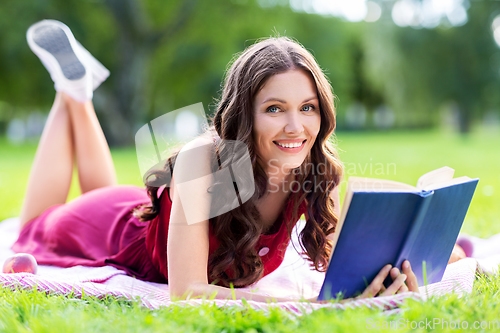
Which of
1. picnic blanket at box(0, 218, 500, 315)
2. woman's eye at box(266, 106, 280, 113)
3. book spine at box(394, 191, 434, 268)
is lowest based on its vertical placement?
picnic blanket at box(0, 218, 500, 315)

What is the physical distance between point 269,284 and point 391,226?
3.51 feet

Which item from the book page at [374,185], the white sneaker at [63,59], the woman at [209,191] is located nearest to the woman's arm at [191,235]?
the woman at [209,191]

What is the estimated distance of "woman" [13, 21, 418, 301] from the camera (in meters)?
2.01

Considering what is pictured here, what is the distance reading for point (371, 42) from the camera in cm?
1795

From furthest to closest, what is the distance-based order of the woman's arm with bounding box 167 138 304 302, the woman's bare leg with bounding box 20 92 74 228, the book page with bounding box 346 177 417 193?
the woman's bare leg with bounding box 20 92 74 228 → the woman's arm with bounding box 167 138 304 302 → the book page with bounding box 346 177 417 193

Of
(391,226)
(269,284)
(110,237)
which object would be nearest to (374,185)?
(391,226)

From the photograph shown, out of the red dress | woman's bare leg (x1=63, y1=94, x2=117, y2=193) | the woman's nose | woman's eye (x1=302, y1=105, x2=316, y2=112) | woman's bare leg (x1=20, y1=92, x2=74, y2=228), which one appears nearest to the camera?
the woman's nose

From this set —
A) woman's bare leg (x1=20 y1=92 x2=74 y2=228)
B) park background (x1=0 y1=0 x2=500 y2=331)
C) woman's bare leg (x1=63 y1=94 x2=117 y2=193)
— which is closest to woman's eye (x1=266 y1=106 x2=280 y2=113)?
woman's bare leg (x1=63 y1=94 x2=117 y2=193)

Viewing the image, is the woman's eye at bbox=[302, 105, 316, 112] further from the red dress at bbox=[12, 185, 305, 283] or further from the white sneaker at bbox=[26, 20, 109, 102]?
the white sneaker at bbox=[26, 20, 109, 102]

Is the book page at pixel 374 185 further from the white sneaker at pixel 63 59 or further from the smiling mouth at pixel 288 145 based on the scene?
the white sneaker at pixel 63 59

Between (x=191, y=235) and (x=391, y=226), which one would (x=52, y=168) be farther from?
(x=391, y=226)

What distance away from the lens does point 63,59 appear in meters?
3.21

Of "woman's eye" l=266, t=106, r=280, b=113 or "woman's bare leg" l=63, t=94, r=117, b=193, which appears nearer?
"woman's eye" l=266, t=106, r=280, b=113

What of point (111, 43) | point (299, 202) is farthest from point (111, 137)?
point (299, 202)
